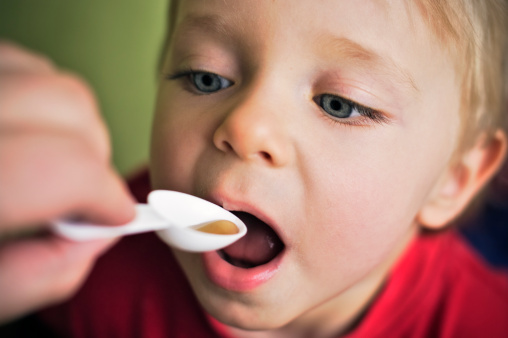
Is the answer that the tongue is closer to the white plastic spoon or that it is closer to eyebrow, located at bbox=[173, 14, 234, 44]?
the white plastic spoon

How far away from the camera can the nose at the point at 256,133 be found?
0.50 metres

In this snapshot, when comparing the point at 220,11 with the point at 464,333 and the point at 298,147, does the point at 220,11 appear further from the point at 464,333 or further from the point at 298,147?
the point at 464,333

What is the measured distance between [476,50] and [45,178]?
0.55 meters

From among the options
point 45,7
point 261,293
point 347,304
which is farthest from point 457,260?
point 45,7

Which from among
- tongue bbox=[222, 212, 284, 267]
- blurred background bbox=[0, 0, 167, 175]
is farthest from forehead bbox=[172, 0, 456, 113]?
blurred background bbox=[0, 0, 167, 175]

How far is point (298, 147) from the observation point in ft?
1.73

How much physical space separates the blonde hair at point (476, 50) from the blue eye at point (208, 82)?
0.24 metres

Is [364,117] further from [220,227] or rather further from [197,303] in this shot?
[197,303]

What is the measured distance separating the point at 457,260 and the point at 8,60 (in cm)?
87

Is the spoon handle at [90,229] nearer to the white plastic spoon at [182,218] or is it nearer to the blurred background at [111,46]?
the white plastic spoon at [182,218]

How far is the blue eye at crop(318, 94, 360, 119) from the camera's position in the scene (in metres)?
0.57

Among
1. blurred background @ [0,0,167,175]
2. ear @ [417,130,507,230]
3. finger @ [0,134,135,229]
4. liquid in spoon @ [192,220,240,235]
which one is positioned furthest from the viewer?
blurred background @ [0,0,167,175]

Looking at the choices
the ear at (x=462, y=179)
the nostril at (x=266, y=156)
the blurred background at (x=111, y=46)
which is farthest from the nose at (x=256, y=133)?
the blurred background at (x=111, y=46)

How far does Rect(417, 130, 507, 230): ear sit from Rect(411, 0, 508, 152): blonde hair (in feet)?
0.07
